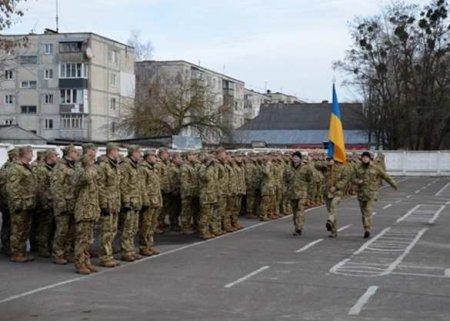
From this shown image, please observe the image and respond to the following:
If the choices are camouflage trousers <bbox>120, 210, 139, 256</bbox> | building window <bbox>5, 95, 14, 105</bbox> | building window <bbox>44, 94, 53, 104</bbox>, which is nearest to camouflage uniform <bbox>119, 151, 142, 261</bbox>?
camouflage trousers <bbox>120, 210, 139, 256</bbox>

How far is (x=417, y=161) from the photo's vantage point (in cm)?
6594

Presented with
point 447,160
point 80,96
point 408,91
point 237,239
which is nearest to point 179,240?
point 237,239

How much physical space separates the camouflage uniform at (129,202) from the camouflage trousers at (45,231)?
157 cm

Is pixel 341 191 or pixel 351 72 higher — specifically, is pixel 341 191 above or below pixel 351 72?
below

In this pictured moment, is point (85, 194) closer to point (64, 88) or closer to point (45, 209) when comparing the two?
point (45, 209)

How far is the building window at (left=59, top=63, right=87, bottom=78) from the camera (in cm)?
7969

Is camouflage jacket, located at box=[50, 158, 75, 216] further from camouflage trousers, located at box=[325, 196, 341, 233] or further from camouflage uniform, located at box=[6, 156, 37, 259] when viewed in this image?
camouflage trousers, located at box=[325, 196, 341, 233]

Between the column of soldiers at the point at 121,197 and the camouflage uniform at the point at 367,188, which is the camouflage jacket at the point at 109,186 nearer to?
the column of soldiers at the point at 121,197

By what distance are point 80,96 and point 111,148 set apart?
6794cm

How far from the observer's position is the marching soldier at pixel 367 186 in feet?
59.5

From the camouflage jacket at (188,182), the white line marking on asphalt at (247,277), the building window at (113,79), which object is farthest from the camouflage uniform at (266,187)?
the building window at (113,79)

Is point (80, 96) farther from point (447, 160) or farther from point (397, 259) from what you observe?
point (397, 259)

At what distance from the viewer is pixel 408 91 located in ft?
240

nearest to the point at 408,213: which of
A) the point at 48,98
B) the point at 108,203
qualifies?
the point at 108,203
